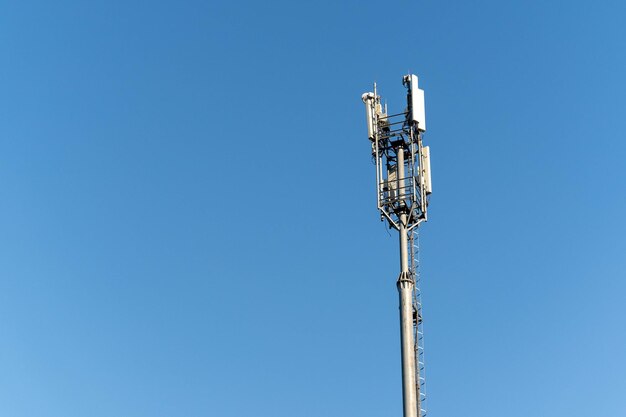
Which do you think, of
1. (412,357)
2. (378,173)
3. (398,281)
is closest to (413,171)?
(378,173)

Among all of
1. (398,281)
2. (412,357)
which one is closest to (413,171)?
(398,281)

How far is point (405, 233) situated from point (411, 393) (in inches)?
466

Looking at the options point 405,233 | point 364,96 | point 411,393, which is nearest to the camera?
point 411,393

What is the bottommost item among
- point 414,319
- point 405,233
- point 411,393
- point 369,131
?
point 411,393

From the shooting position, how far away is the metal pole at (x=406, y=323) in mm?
83500

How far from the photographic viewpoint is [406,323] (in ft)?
283

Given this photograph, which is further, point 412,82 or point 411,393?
point 412,82

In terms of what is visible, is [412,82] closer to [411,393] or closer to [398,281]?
[398,281]

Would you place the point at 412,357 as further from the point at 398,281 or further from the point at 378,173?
the point at 378,173

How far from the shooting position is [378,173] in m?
92.2

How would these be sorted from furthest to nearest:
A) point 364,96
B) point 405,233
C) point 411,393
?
point 364,96, point 405,233, point 411,393

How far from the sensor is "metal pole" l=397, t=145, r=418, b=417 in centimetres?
8350

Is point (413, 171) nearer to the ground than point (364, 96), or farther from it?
nearer to the ground

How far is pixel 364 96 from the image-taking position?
3757 inches
